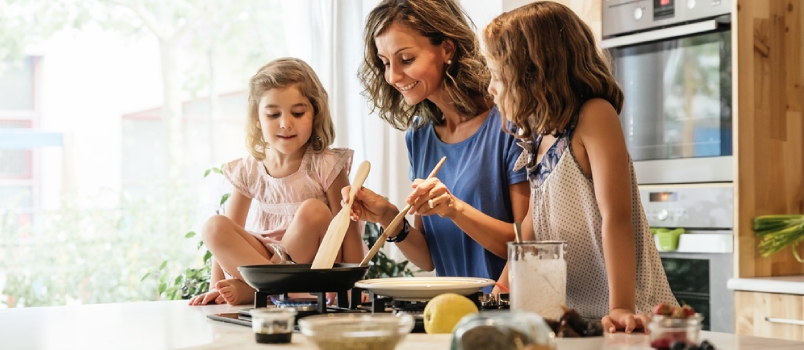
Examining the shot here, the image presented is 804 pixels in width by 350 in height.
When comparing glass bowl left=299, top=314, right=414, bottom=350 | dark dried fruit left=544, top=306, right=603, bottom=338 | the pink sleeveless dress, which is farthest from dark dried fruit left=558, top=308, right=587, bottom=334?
the pink sleeveless dress

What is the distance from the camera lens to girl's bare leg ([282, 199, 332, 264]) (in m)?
2.10

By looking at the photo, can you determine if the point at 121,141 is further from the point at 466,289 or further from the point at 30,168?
the point at 466,289

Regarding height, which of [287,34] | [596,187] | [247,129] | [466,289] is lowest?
[466,289]

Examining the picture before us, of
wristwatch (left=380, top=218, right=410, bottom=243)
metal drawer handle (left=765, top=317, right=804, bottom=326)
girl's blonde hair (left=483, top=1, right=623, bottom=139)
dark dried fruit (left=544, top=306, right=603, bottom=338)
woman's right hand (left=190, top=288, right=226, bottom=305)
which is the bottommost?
metal drawer handle (left=765, top=317, right=804, bottom=326)

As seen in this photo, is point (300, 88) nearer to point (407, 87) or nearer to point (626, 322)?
point (407, 87)

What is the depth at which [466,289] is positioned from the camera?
1.49m

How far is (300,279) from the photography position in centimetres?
144

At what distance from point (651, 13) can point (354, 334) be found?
227 cm

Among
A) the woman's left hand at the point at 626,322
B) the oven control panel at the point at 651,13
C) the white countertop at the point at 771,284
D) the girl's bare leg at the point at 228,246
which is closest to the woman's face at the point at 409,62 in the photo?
the girl's bare leg at the point at 228,246

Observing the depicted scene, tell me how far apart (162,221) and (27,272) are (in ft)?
1.92

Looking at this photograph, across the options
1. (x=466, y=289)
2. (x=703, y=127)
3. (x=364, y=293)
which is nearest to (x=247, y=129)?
(x=364, y=293)

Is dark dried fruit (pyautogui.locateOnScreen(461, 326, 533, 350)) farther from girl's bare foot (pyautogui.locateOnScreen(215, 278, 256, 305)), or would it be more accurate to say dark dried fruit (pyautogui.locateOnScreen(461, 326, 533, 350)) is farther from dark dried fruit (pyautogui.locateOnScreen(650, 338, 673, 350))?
girl's bare foot (pyautogui.locateOnScreen(215, 278, 256, 305))

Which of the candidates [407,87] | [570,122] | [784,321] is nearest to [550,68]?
[570,122]

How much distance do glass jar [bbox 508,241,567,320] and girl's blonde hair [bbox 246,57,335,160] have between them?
1263mm
